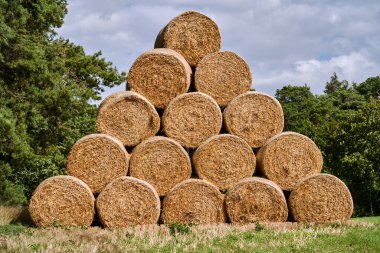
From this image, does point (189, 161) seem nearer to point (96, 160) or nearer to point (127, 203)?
point (127, 203)

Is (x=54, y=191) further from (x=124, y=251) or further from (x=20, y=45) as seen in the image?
(x=20, y=45)

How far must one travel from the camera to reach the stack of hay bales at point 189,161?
10.7m

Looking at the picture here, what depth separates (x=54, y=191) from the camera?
34.9 feet

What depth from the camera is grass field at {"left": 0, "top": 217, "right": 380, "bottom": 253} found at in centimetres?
786

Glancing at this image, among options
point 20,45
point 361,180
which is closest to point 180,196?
point 20,45

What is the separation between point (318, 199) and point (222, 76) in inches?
127

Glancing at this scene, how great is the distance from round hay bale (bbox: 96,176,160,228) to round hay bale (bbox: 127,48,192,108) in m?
1.91

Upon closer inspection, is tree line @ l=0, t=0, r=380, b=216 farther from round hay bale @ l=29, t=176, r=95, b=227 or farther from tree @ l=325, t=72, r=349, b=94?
tree @ l=325, t=72, r=349, b=94

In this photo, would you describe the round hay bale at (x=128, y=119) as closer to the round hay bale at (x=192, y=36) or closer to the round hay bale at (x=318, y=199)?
the round hay bale at (x=192, y=36)

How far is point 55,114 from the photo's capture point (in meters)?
21.3

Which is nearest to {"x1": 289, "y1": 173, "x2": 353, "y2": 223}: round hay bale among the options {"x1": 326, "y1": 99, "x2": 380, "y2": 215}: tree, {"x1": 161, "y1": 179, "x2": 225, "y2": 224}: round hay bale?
{"x1": 161, "y1": 179, "x2": 225, "y2": 224}: round hay bale

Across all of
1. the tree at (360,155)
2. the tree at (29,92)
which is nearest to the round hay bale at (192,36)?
the tree at (29,92)

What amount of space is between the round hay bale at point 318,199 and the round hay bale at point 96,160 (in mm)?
3573

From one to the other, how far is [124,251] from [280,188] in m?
4.62
